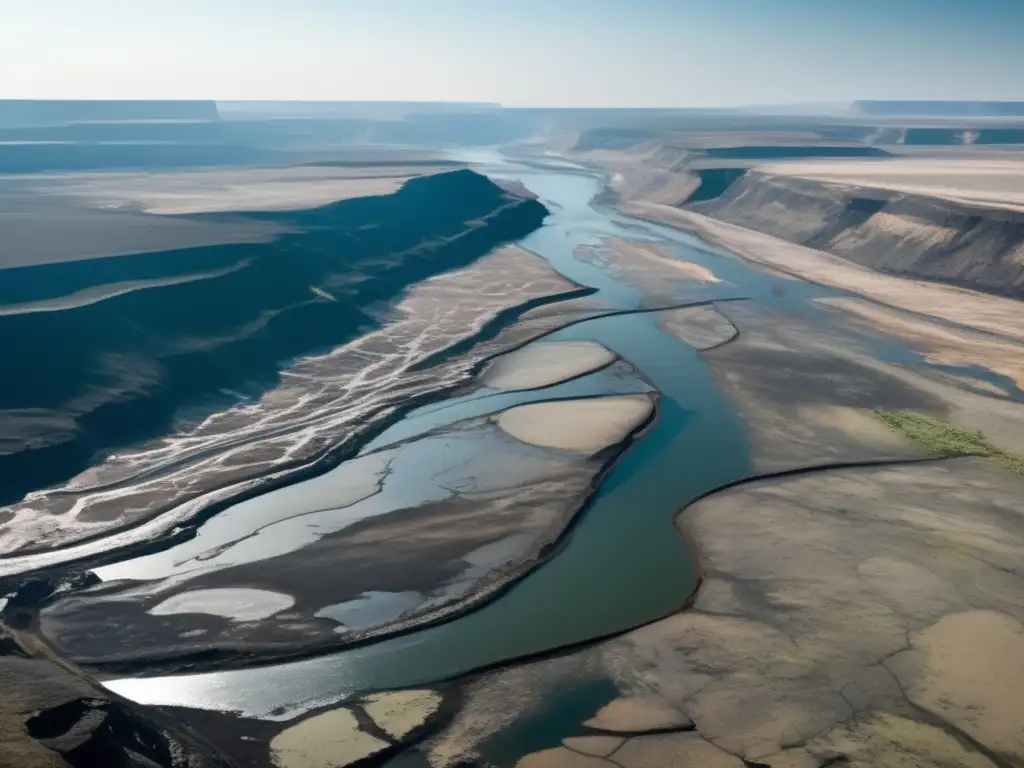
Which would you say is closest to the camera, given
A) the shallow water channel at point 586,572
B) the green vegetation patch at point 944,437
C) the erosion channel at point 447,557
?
the shallow water channel at point 586,572

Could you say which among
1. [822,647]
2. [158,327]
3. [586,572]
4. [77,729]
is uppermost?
[158,327]

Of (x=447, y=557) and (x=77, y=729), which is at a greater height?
(x=77, y=729)

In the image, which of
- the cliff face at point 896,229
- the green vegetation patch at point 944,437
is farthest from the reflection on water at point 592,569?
the cliff face at point 896,229

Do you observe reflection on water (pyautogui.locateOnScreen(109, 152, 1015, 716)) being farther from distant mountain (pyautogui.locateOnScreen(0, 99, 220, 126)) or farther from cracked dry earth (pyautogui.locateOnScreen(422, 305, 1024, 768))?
distant mountain (pyautogui.locateOnScreen(0, 99, 220, 126))

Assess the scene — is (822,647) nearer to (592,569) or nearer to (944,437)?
(592,569)

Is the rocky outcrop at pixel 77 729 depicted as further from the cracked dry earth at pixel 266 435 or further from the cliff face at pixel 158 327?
the cliff face at pixel 158 327

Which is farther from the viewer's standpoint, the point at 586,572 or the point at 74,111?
the point at 74,111

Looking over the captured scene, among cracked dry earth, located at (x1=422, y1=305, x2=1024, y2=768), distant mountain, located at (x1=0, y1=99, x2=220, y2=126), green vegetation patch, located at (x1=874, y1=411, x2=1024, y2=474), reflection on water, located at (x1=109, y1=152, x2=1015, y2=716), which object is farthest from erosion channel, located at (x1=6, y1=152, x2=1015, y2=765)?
distant mountain, located at (x1=0, y1=99, x2=220, y2=126)

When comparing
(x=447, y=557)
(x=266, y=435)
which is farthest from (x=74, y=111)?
(x=447, y=557)
